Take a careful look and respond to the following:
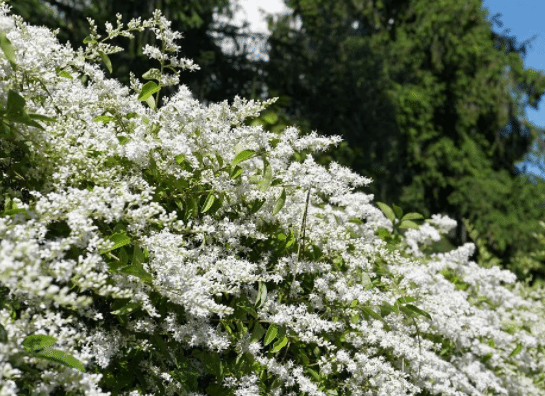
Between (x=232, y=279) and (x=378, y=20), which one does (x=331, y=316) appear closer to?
(x=232, y=279)

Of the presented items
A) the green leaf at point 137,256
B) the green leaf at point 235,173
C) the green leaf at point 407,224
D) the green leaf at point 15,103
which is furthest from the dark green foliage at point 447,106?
the green leaf at point 15,103

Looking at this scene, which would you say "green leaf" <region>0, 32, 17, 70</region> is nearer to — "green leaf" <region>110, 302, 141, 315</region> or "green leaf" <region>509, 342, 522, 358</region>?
"green leaf" <region>110, 302, 141, 315</region>

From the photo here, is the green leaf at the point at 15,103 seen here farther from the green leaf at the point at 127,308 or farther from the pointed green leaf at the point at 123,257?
the green leaf at the point at 127,308

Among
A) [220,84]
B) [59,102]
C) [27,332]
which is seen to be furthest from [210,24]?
[27,332]

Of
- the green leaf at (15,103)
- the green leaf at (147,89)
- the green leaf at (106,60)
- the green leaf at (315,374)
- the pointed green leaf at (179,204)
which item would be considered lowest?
the green leaf at (315,374)

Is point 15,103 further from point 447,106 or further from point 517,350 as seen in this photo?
point 447,106

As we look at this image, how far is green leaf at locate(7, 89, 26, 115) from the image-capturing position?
1283 millimetres

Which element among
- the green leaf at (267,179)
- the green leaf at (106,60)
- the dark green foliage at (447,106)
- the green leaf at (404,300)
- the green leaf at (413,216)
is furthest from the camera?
the dark green foliage at (447,106)

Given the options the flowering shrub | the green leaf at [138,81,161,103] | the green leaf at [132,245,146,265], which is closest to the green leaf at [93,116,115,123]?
the flowering shrub

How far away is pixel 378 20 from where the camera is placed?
17.0m

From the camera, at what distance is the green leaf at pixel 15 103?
1.28 meters

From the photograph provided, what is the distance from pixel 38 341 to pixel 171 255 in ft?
1.32

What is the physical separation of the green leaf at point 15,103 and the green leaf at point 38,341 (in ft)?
1.82

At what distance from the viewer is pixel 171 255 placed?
141 cm
